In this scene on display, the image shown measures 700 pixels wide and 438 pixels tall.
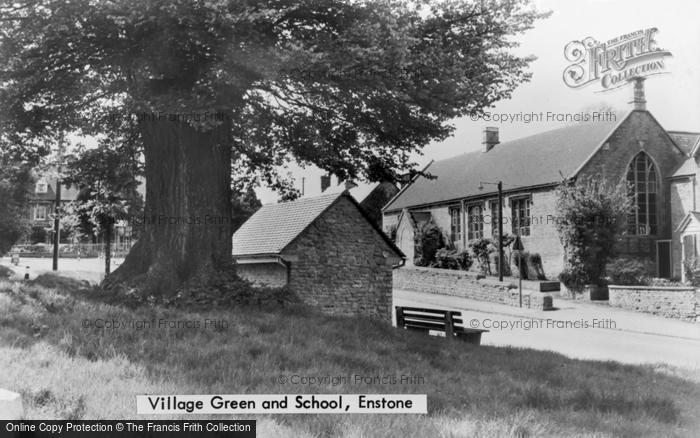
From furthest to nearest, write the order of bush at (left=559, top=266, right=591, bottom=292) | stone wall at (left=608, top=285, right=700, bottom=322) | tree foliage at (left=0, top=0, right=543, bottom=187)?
bush at (left=559, top=266, right=591, bottom=292), stone wall at (left=608, top=285, right=700, bottom=322), tree foliage at (left=0, top=0, right=543, bottom=187)

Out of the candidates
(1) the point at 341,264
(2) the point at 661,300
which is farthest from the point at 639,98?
(1) the point at 341,264

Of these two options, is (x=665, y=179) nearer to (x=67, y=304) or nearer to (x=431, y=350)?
(x=431, y=350)

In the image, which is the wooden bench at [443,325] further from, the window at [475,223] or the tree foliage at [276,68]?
the window at [475,223]

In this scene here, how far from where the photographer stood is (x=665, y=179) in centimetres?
2922

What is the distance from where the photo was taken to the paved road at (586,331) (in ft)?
46.1

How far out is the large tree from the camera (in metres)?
9.90

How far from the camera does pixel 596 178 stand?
28188mm

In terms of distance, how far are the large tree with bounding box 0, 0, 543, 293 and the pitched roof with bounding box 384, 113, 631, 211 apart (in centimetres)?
1427

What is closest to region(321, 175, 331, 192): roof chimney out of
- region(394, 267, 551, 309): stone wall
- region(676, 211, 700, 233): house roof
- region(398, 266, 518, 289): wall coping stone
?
region(394, 267, 551, 309): stone wall

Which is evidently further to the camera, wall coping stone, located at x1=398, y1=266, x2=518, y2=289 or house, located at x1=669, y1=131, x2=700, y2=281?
house, located at x1=669, y1=131, x2=700, y2=281

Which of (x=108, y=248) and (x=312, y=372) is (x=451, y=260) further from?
(x=312, y=372)

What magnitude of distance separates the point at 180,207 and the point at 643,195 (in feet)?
81.8

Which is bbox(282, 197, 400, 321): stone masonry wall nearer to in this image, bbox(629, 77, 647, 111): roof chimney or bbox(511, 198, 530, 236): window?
bbox(511, 198, 530, 236): window

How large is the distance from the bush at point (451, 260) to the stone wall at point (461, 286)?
1.42 meters
